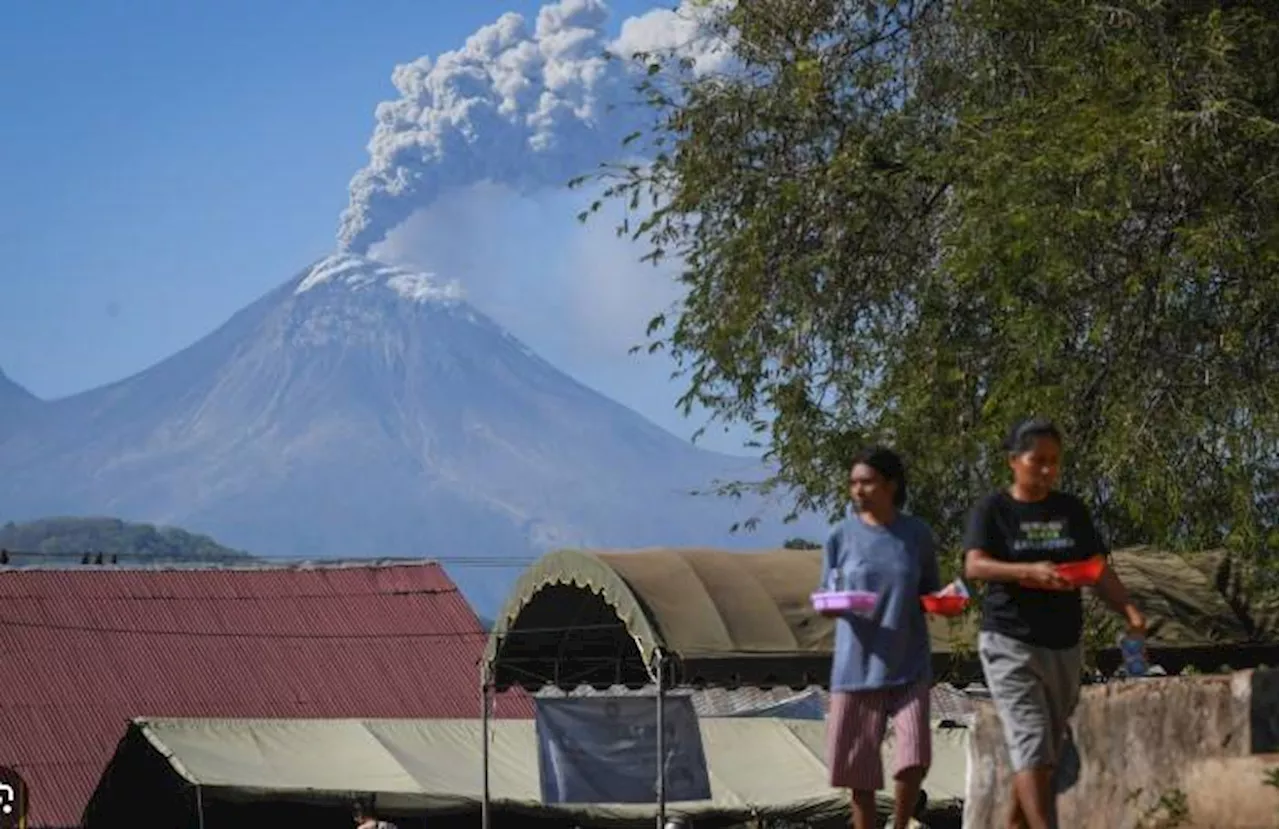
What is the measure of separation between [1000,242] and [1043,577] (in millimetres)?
9792

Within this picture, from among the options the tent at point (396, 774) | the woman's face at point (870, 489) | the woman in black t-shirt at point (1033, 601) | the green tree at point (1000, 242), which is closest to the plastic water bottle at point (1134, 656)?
the woman in black t-shirt at point (1033, 601)

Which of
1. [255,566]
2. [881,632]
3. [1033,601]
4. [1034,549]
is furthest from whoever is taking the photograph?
[255,566]

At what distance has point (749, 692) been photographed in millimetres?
36688

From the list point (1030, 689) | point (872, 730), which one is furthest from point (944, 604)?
point (872, 730)

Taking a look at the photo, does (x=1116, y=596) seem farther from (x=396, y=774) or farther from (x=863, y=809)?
(x=396, y=774)

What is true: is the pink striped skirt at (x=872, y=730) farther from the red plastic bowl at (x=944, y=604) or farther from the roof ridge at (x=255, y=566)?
the roof ridge at (x=255, y=566)

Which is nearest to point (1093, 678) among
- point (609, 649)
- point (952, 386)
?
point (952, 386)

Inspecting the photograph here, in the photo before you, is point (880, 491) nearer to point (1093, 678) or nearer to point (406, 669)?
point (1093, 678)

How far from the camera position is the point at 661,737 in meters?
25.0

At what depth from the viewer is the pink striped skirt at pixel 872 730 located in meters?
10.3

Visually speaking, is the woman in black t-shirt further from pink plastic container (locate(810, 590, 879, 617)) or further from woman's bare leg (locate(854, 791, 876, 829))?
woman's bare leg (locate(854, 791, 876, 829))

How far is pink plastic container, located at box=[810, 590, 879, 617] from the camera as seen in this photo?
33.4 feet

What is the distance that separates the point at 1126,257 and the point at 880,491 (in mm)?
9646

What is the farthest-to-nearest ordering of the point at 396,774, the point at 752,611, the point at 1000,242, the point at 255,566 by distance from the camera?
the point at 255,566
the point at 396,774
the point at 752,611
the point at 1000,242
